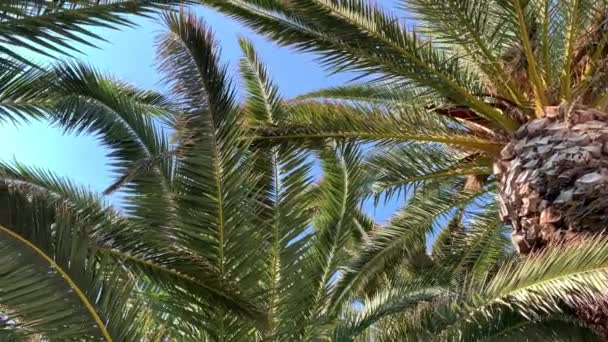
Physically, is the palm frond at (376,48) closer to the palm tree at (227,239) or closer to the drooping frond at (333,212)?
the palm tree at (227,239)

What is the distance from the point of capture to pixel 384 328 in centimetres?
566

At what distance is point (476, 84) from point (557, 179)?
4.60ft

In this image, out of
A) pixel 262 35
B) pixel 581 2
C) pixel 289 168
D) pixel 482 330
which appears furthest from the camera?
pixel 262 35

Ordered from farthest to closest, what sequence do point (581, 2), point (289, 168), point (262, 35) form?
point (262, 35) → point (289, 168) → point (581, 2)

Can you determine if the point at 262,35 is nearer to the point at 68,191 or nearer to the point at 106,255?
the point at 68,191

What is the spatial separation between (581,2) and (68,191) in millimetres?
4554

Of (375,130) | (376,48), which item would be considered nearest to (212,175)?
(375,130)

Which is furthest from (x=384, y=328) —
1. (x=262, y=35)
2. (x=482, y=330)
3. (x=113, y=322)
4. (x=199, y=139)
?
(x=262, y=35)

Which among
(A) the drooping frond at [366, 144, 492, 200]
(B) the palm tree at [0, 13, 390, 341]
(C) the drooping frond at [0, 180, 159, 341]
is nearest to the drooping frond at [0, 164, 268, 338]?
(B) the palm tree at [0, 13, 390, 341]

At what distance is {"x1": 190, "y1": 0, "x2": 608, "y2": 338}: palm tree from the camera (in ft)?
17.4

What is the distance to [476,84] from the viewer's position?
619 cm

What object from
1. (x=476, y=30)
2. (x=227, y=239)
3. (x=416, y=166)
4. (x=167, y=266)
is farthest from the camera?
(x=416, y=166)

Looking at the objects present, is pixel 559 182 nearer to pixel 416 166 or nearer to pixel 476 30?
pixel 476 30

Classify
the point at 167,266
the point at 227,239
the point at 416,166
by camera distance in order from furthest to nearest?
the point at 416,166, the point at 227,239, the point at 167,266
